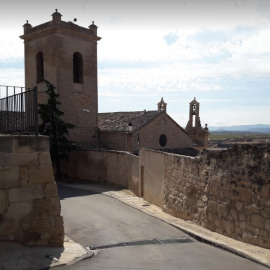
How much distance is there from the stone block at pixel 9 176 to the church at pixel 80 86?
17.8 meters

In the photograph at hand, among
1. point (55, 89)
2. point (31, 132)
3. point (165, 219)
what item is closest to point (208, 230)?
point (165, 219)

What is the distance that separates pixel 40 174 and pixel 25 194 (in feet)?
1.63

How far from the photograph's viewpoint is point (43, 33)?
83.6 ft

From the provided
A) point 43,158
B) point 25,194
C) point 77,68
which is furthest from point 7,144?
point 77,68

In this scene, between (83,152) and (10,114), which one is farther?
(83,152)

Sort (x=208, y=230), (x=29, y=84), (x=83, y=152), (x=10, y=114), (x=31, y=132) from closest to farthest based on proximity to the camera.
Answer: (x=31, y=132) → (x=10, y=114) → (x=208, y=230) → (x=83, y=152) → (x=29, y=84)

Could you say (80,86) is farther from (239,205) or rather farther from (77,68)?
(239,205)

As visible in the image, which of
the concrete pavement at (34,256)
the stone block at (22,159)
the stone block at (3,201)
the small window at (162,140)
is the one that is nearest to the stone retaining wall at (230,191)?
the concrete pavement at (34,256)

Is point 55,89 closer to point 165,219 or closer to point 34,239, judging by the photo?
point 165,219

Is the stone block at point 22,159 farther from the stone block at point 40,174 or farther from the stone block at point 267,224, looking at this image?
the stone block at point 267,224

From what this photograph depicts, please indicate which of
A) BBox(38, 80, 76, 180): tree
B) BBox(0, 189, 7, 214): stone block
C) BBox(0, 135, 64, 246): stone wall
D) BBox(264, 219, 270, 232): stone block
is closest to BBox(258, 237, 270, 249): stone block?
BBox(264, 219, 270, 232): stone block

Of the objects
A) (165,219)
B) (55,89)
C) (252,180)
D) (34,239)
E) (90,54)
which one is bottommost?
(165,219)

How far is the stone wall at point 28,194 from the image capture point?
22.0ft

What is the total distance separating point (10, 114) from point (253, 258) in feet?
20.3
